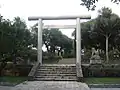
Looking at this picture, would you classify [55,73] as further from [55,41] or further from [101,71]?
[55,41]

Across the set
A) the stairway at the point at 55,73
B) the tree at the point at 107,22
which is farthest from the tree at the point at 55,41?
the stairway at the point at 55,73

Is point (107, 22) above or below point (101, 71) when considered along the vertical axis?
above

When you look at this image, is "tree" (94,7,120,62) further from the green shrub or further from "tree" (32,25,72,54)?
"tree" (32,25,72,54)

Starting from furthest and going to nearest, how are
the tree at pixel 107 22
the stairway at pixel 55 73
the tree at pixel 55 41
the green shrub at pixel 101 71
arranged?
the tree at pixel 55 41, the tree at pixel 107 22, the green shrub at pixel 101 71, the stairway at pixel 55 73

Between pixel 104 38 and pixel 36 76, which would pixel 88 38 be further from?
pixel 36 76

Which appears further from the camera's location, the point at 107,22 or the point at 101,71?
the point at 107,22

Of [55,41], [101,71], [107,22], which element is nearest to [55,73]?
[101,71]

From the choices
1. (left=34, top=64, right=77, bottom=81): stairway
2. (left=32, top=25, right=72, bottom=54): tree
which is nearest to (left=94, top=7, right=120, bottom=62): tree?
(left=34, top=64, right=77, bottom=81): stairway

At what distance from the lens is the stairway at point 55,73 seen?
1595 centimetres

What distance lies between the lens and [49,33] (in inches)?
1523

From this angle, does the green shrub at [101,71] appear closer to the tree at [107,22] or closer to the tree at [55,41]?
the tree at [107,22]

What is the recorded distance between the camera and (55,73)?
1719 centimetres

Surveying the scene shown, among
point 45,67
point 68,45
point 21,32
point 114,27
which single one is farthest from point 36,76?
point 68,45

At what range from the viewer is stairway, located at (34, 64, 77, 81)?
16.0 meters
